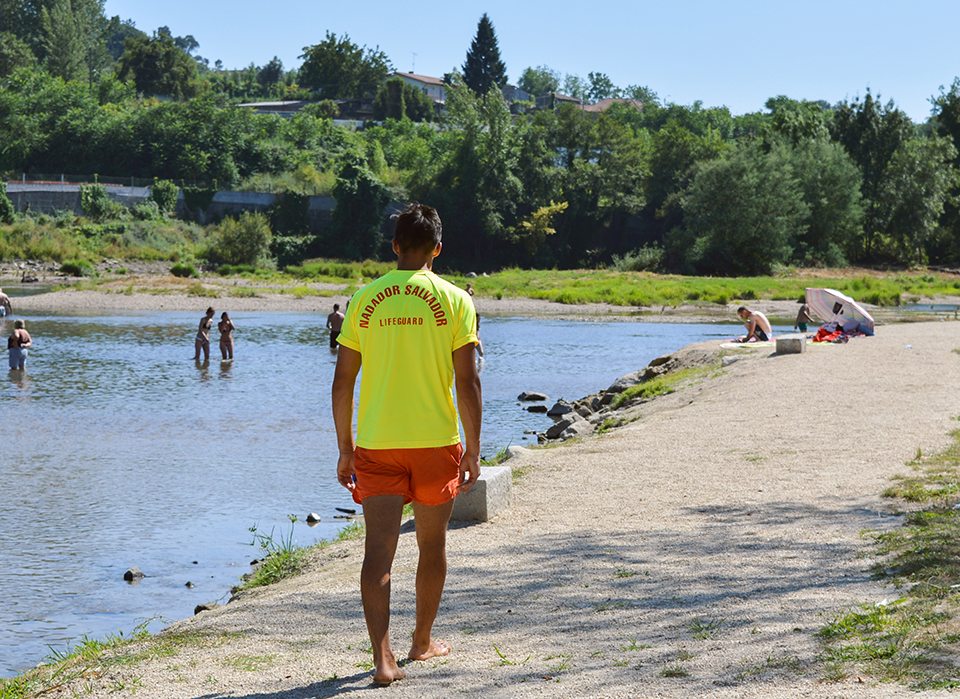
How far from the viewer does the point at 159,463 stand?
45.5 feet

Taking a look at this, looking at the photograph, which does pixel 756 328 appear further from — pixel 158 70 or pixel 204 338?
pixel 158 70

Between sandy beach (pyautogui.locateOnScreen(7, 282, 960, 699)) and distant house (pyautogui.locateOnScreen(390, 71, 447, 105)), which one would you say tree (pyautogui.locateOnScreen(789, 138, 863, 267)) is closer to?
sandy beach (pyautogui.locateOnScreen(7, 282, 960, 699))

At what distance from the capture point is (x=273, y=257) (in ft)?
227

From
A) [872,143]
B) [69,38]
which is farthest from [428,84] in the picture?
[872,143]

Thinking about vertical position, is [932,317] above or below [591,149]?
below

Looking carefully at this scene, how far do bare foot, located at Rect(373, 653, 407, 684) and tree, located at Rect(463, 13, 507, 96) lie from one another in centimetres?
11755

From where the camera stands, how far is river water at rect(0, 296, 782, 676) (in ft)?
27.6

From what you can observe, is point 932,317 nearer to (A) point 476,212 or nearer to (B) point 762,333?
(B) point 762,333

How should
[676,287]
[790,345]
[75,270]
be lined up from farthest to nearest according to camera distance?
1. [75,270]
2. [676,287]
3. [790,345]

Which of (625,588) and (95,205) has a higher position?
(95,205)

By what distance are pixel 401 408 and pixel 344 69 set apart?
12695 centimetres

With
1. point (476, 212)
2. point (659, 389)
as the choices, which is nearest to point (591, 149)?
point (476, 212)

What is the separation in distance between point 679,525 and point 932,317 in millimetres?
39103

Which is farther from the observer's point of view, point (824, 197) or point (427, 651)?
point (824, 197)
